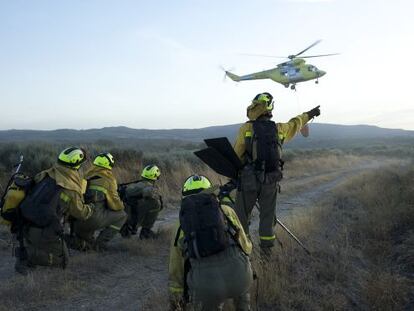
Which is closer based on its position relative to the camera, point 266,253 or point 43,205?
point 43,205

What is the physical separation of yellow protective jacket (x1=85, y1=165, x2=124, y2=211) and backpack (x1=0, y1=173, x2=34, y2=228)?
137 cm

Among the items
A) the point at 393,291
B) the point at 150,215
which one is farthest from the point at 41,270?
the point at 393,291

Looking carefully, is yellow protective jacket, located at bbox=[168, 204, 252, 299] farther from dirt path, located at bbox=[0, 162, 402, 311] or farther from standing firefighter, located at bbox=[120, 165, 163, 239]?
standing firefighter, located at bbox=[120, 165, 163, 239]

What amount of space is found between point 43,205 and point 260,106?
3.25m

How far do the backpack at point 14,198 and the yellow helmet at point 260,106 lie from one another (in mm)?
3215

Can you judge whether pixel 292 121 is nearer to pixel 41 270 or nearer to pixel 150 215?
pixel 150 215

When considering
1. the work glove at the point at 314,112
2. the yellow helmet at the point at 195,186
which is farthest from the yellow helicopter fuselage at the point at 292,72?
the yellow helmet at the point at 195,186

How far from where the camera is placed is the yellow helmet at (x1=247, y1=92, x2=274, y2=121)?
21.4 feet

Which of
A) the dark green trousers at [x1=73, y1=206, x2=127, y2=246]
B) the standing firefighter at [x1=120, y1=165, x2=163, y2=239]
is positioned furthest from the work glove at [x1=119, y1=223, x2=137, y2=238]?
the dark green trousers at [x1=73, y1=206, x2=127, y2=246]

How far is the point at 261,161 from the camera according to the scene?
638cm

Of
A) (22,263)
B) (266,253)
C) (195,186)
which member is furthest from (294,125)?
(22,263)

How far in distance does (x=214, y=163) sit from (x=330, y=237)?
3.69m

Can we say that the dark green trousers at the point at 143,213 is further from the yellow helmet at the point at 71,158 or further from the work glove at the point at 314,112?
Answer: the work glove at the point at 314,112

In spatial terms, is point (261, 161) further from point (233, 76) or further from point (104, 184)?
point (233, 76)
